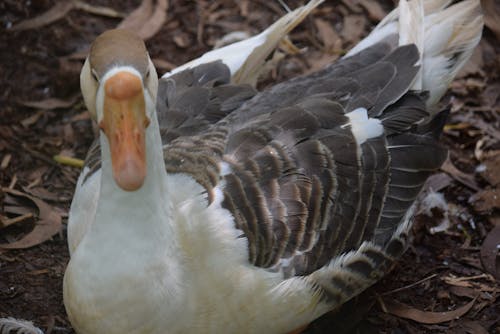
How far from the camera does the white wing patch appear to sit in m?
4.00

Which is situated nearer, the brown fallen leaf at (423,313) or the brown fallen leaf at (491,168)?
the brown fallen leaf at (423,313)

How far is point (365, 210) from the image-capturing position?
4.00 meters

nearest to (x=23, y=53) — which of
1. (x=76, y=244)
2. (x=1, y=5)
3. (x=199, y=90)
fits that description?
(x=1, y=5)

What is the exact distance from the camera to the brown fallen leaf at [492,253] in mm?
4609

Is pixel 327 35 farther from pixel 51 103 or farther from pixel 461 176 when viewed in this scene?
pixel 51 103

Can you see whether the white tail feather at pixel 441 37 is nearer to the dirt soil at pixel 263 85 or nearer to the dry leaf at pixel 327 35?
the dirt soil at pixel 263 85

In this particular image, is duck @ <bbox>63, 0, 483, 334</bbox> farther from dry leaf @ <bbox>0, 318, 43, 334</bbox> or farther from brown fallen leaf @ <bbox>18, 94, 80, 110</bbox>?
brown fallen leaf @ <bbox>18, 94, 80, 110</bbox>

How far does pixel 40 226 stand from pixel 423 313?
2.06 m

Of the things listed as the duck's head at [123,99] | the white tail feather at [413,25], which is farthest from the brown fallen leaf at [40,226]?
the white tail feather at [413,25]

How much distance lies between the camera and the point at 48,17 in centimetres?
573

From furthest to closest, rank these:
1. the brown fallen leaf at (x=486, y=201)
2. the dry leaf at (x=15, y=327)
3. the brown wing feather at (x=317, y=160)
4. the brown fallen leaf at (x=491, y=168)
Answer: the brown fallen leaf at (x=491, y=168) < the brown fallen leaf at (x=486, y=201) < the dry leaf at (x=15, y=327) < the brown wing feather at (x=317, y=160)

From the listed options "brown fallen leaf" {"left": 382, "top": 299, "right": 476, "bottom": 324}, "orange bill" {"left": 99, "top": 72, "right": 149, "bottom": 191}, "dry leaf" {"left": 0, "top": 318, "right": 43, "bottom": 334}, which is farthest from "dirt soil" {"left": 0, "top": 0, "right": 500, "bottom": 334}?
"orange bill" {"left": 99, "top": 72, "right": 149, "bottom": 191}

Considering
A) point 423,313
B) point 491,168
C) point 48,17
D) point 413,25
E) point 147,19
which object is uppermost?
point 413,25

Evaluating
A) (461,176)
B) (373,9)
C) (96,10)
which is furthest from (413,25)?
(96,10)
